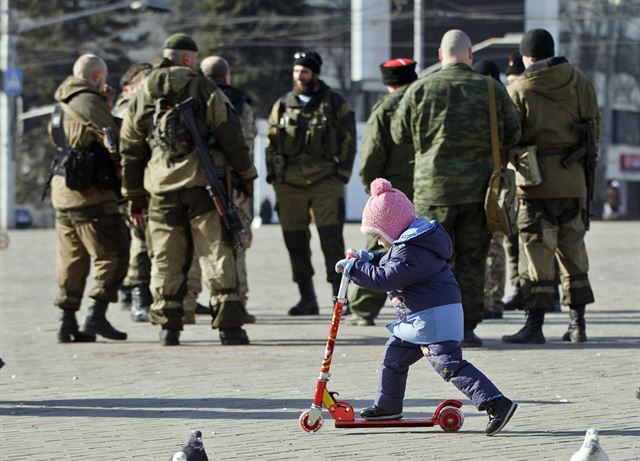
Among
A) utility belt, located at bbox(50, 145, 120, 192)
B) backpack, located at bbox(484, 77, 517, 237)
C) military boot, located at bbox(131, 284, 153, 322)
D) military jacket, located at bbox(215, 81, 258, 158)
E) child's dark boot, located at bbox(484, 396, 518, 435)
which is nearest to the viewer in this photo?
child's dark boot, located at bbox(484, 396, 518, 435)

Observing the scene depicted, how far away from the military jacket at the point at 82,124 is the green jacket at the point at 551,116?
2888 mm

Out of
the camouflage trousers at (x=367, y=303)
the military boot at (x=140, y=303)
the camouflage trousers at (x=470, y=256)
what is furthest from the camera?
the military boot at (x=140, y=303)

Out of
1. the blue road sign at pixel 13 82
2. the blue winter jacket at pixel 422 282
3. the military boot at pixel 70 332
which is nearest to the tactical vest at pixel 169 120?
the military boot at pixel 70 332

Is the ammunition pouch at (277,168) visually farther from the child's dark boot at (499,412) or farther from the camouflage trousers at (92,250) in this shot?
the child's dark boot at (499,412)

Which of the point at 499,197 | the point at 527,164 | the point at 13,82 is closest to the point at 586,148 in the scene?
the point at 527,164

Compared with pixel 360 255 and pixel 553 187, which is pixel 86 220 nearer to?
pixel 553 187

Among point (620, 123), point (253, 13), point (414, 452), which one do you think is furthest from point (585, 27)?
point (414, 452)

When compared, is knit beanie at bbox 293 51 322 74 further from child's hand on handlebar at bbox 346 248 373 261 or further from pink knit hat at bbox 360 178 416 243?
child's hand on handlebar at bbox 346 248 373 261

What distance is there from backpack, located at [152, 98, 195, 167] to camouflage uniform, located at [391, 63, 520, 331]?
1.43 m

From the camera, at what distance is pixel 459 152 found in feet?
31.9

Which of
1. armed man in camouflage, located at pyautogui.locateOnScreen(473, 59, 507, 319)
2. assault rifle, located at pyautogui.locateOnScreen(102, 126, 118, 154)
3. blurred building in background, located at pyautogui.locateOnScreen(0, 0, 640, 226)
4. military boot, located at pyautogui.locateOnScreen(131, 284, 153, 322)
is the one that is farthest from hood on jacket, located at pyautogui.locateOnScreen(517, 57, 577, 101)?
blurred building in background, located at pyautogui.locateOnScreen(0, 0, 640, 226)

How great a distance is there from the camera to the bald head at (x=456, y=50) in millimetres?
9883

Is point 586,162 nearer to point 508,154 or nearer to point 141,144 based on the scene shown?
point 508,154

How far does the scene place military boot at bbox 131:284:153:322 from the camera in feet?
40.7
